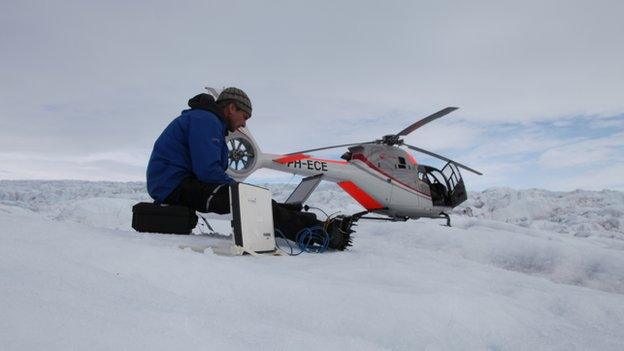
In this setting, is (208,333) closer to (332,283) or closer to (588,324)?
(332,283)

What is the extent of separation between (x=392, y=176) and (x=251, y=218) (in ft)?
15.8

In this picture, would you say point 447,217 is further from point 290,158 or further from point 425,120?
point 290,158

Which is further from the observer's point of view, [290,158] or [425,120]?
[425,120]

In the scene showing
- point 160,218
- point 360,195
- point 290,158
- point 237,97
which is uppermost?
point 237,97

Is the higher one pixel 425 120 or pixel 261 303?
pixel 425 120

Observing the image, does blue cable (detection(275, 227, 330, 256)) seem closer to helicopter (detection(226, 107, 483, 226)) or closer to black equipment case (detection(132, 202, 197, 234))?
black equipment case (detection(132, 202, 197, 234))

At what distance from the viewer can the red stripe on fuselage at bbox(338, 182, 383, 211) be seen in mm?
7154

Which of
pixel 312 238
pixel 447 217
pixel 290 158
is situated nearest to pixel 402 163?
pixel 447 217

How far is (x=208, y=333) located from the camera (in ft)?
3.24

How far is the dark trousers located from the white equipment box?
38cm

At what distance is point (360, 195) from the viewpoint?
287 inches

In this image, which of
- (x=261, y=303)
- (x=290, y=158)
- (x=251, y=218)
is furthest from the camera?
(x=290, y=158)

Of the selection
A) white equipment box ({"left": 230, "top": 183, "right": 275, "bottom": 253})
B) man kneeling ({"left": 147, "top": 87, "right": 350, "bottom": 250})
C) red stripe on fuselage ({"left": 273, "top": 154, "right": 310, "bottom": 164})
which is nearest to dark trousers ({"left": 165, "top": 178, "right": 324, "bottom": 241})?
man kneeling ({"left": 147, "top": 87, "right": 350, "bottom": 250})

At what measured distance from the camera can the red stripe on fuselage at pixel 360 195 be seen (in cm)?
715
